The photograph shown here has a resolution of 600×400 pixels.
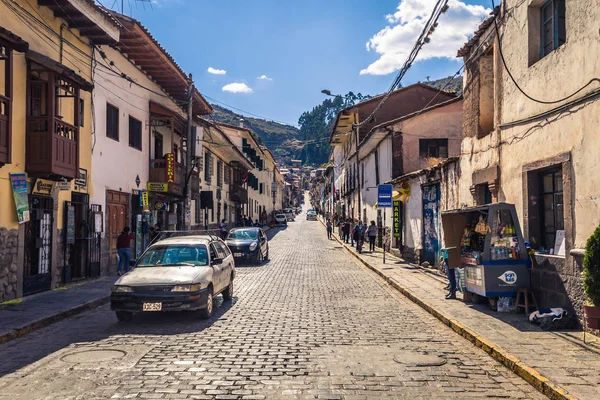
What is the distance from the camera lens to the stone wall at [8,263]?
11.4m

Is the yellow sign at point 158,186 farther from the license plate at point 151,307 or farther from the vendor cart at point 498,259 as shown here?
the vendor cart at point 498,259

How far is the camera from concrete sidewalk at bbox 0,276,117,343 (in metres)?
8.77

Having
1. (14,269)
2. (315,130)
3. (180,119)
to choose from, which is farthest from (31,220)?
(315,130)

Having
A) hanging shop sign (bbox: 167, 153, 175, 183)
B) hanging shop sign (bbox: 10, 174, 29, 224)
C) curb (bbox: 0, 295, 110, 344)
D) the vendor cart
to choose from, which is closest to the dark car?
hanging shop sign (bbox: 167, 153, 175, 183)

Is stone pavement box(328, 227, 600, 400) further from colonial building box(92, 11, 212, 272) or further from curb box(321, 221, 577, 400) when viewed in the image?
colonial building box(92, 11, 212, 272)

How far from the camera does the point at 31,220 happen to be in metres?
12.9

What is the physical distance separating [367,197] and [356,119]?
5744 millimetres

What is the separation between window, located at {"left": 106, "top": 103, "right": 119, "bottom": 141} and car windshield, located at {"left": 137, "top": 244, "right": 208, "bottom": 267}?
7.97 meters

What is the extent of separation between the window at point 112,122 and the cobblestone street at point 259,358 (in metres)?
8.21

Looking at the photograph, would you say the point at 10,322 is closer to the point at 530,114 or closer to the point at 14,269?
the point at 14,269

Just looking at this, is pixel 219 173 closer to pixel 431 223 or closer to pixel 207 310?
pixel 431 223

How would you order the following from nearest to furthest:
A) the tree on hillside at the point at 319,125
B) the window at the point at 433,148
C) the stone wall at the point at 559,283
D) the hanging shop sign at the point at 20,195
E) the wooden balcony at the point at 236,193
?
the stone wall at the point at 559,283
the hanging shop sign at the point at 20,195
the window at the point at 433,148
the wooden balcony at the point at 236,193
the tree on hillside at the point at 319,125

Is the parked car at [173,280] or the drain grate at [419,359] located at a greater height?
the parked car at [173,280]

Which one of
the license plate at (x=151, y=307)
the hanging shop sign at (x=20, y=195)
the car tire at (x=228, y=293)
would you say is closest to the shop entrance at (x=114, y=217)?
the hanging shop sign at (x=20, y=195)
